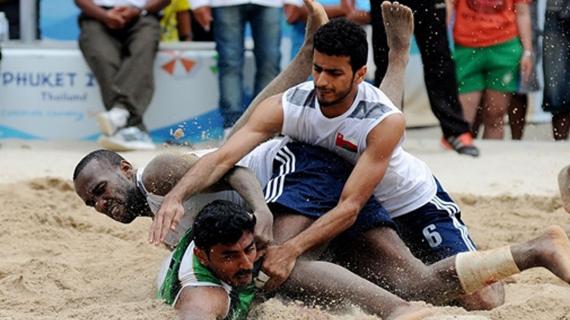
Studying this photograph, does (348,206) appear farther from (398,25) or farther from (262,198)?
(398,25)

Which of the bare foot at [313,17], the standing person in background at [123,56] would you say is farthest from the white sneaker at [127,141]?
the bare foot at [313,17]

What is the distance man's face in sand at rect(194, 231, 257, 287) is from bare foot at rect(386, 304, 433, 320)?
0.60 metres

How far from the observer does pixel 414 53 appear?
1112 centimetres

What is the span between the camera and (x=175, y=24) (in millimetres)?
10641

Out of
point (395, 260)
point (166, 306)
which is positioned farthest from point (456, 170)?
point (166, 306)

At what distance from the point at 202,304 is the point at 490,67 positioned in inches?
208

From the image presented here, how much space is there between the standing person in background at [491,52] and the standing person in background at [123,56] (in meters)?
2.28

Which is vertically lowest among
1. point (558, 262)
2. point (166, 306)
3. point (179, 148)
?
point (179, 148)

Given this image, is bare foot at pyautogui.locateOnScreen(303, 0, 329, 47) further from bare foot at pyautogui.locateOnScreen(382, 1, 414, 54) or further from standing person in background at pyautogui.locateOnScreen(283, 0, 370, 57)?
standing person in background at pyautogui.locateOnScreen(283, 0, 370, 57)

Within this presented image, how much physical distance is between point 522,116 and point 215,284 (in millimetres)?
5468

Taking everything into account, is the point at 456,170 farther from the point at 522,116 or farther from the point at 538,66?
the point at 538,66

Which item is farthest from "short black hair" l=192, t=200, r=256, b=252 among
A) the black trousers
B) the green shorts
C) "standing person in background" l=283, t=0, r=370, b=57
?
the green shorts

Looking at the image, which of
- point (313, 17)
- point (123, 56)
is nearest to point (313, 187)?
point (313, 17)

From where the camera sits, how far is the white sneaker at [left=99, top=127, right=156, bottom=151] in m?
9.59
